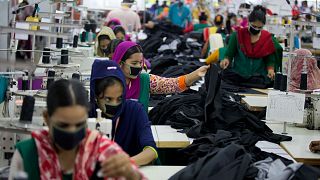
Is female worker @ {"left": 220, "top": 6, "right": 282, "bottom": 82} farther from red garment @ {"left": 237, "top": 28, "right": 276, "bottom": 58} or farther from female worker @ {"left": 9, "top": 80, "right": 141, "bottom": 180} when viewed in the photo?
female worker @ {"left": 9, "top": 80, "right": 141, "bottom": 180}

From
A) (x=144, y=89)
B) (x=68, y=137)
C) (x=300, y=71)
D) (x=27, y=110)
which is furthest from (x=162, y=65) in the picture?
(x=68, y=137)

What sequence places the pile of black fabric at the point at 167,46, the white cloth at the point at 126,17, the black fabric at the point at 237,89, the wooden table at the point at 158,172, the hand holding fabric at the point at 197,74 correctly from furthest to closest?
the white cloth at the point at 126,17
the pile of black fabric at the point at 167,46
the black fabric at the point at 237,89
the hand holding fabric at the point at 197,74
the wooden table at the point at 158,172

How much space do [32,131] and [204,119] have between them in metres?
2.00

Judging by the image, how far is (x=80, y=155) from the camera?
2.20m

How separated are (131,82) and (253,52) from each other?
2763 mm

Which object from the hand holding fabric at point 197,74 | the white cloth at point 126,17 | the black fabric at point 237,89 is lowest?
the black fabric at point 237,89

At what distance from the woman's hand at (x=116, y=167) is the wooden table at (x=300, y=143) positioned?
1685 millimetres

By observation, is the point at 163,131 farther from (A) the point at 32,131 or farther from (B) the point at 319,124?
(A) the point at 32,131

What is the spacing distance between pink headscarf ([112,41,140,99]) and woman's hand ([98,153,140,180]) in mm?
2028

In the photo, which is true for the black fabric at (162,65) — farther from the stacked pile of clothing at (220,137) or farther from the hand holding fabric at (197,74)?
the hand holding fabric at (197,74)

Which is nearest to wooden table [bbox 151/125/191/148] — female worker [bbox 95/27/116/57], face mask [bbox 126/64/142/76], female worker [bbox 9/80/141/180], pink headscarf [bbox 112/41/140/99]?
pink headscarf [bbox 112/41/140/99]

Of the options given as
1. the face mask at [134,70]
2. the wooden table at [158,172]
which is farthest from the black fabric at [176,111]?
the wooden table at [158,172]

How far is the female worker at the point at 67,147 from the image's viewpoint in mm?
2098

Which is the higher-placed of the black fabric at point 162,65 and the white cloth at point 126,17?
the white cloth at point 126,17
